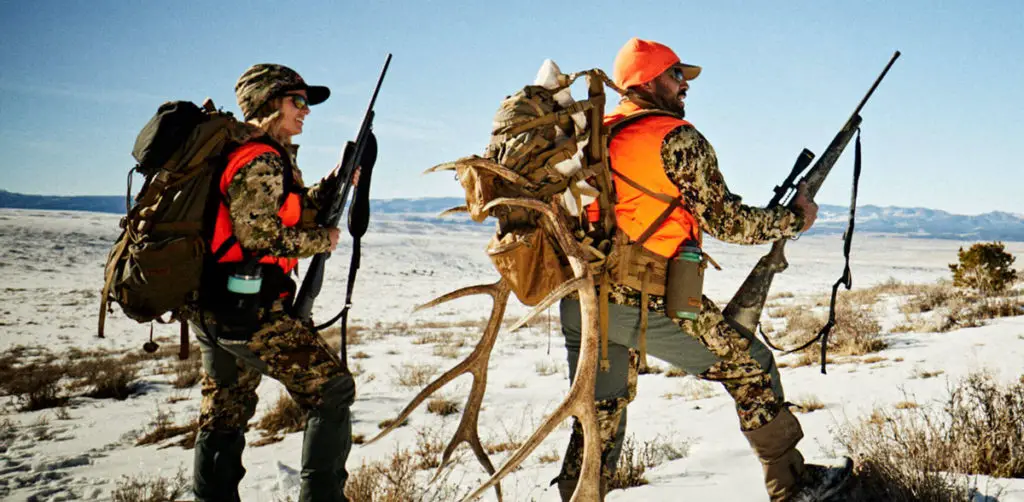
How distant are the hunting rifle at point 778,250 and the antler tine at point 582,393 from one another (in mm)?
789

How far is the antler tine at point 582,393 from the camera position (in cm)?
188

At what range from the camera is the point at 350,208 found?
3.50 metres

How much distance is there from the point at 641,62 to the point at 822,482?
198 cm

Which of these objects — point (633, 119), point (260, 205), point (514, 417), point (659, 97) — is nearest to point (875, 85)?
point (659, 97)

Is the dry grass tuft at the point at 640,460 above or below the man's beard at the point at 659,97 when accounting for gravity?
below

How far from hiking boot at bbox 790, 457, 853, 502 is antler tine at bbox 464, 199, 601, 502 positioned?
1139 millimetres

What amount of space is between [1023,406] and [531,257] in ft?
9.24

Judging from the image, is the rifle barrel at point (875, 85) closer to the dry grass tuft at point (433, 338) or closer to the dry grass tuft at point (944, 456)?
the dry grass tuft at point (944, 456)

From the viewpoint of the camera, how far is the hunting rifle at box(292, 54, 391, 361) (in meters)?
3.38

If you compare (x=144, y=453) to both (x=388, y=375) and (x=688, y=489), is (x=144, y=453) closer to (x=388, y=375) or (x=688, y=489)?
(x=388, y=375)

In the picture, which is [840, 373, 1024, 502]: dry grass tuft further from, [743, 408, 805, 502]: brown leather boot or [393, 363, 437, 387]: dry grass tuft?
[393, 363, 437, 387]: dry grass tuft

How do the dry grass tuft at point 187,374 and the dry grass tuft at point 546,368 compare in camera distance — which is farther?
the dry grass tuft at point 187,374

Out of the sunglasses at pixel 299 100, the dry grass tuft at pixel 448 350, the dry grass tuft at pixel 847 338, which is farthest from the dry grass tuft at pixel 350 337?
the sunglasses at pixel 299 100

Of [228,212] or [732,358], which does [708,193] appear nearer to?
[732,358]
